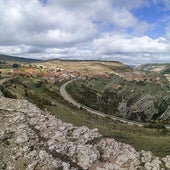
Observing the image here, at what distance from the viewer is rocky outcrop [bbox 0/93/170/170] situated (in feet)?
125

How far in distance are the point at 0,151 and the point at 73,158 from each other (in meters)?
9.21

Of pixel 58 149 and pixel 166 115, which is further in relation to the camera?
pixel 166 115

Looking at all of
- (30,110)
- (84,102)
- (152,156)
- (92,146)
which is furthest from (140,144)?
(84,102)

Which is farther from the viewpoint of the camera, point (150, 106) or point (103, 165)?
point (150, 106)

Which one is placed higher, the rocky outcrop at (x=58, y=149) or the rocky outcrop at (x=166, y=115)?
the rocky outcrop at (x=58, y=149)

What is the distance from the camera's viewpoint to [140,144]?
4628 cm

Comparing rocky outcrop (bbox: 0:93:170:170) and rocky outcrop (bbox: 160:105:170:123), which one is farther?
rocky outcrop (bbox: 160:105:170:123)

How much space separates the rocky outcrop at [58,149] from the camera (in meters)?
38.1

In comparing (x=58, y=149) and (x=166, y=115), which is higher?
(x=58, y=149)

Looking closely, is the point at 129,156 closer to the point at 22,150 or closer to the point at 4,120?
the point at 22,150

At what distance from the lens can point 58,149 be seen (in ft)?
134

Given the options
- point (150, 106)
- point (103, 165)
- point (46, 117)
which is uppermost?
point (46, 117)

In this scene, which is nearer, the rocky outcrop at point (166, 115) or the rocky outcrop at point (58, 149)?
the rocky outcrop at point (58, 149)

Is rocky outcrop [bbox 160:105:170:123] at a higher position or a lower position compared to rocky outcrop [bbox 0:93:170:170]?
lower
